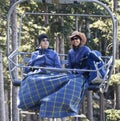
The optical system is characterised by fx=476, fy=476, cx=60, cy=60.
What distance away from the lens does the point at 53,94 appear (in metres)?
7.55

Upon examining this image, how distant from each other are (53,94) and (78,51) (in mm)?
979

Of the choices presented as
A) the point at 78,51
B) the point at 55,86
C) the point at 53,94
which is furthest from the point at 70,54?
the point at 53,94

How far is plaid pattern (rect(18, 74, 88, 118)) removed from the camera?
24.4 ft

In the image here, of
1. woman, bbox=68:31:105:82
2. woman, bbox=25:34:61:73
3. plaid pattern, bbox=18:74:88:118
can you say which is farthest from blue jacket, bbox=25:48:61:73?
plaid pattern, bbox=18:74:88:118

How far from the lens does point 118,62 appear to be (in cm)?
2236

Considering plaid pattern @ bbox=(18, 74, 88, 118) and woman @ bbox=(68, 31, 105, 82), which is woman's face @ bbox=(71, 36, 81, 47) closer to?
woman @ bbox=(68, 31, 105, 82)

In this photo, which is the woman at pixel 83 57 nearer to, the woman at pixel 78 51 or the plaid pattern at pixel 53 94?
the woman at pixel 78 51

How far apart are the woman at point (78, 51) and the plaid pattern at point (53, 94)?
0.30 m

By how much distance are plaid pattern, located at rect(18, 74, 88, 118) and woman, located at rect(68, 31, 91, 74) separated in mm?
295

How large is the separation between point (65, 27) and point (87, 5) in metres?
3.20

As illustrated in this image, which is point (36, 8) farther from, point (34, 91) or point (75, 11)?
point (34, 91)

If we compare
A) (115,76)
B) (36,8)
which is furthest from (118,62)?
(36,8)

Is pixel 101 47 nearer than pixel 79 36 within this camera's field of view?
No

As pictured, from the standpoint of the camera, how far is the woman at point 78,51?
8047 millimetres
